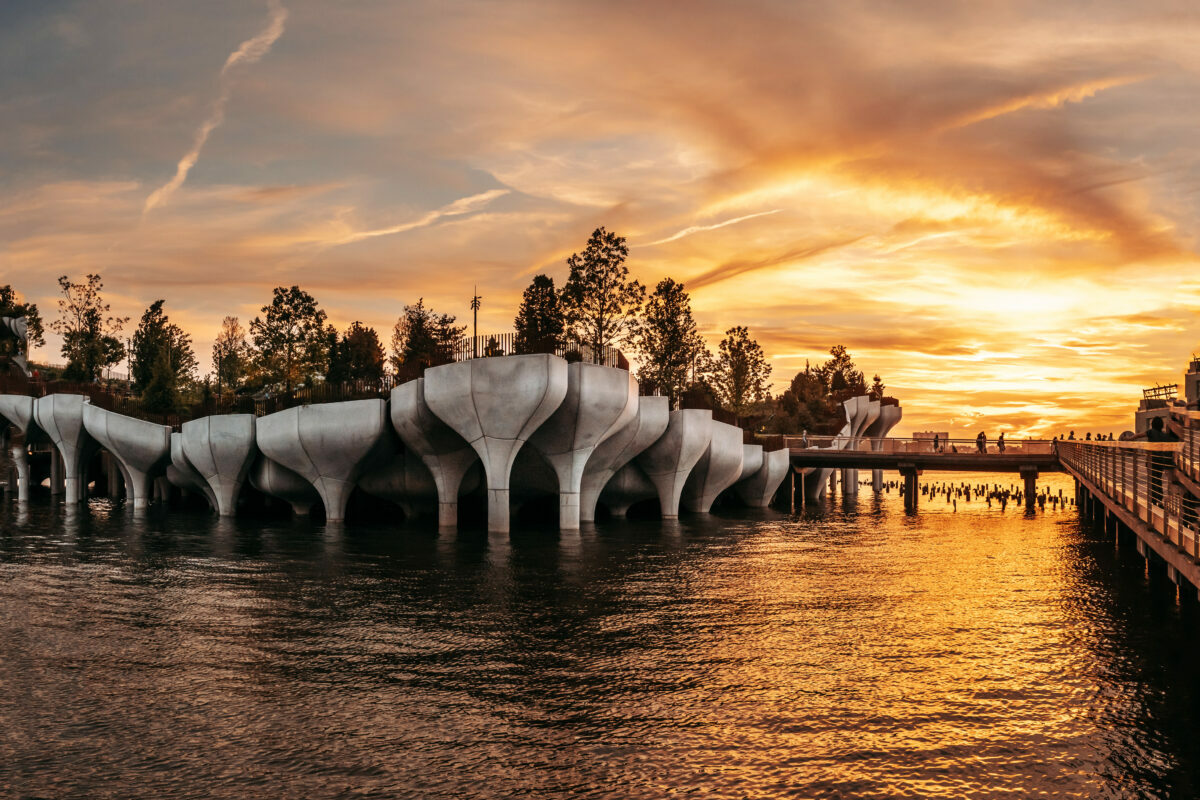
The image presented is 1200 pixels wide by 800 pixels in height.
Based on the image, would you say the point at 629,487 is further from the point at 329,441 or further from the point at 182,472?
the point at 182,472

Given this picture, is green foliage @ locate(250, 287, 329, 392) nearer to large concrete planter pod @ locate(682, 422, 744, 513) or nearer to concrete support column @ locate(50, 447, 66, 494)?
concrete support column @ locate(50, 447, 66, 494)

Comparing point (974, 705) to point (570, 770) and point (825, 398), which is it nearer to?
point (570, 770)

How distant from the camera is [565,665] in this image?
54.9 feet

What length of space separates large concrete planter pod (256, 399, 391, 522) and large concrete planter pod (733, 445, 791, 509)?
28.7 m

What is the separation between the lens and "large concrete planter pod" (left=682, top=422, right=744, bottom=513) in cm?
5497

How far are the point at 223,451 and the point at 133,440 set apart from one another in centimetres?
873

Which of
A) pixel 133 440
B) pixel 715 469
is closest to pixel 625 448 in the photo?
pixel 715 469

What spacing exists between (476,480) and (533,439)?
979cm

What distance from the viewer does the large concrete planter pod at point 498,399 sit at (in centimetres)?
3653

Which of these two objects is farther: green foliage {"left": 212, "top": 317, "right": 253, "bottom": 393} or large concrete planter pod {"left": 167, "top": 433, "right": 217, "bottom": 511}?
green foliage {"left": 212, "top": 317, "right": 253, "bottom": 393}

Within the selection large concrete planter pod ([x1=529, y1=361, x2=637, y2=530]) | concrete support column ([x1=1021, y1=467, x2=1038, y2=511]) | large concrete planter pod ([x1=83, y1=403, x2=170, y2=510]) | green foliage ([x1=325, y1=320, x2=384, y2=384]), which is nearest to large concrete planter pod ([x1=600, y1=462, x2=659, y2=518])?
large concrete planter pod ([x1=529, y1=361, x2=637, y2=530])

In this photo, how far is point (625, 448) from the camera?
46688 mm

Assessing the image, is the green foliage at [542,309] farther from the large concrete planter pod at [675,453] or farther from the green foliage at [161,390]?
the green foliage at [161,390]

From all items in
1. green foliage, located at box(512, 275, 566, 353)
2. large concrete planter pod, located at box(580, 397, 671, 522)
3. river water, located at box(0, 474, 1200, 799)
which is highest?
green foliage, located at box(512, 275, 566, 353)
